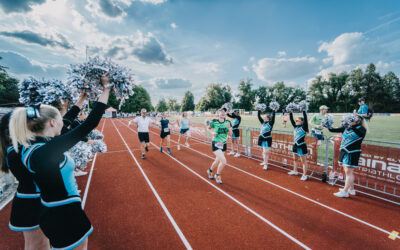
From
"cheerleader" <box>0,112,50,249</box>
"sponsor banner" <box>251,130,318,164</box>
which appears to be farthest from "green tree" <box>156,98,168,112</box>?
"cheerleader" <box>0,112,50,249</box>

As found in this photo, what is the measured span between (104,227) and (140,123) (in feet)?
16.9

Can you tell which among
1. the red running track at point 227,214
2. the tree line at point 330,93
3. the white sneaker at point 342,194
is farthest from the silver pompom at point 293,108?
the tree line at point 330,93

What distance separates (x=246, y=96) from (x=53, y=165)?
77.4 meters

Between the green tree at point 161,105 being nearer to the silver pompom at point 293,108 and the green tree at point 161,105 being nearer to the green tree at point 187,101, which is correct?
the green tree at point 187,101

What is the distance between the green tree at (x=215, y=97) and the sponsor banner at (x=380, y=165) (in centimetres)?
6940

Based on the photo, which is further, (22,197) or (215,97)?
(215,97)

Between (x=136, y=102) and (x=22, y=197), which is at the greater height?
(x=136, y=102)

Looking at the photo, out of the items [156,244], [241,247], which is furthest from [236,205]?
[156,244]

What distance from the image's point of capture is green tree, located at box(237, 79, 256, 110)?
74688 millimetres

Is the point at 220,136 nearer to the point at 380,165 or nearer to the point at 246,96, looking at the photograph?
the point at 380,165

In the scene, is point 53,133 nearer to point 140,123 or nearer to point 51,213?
point 51,213

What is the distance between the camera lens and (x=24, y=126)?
1.33m

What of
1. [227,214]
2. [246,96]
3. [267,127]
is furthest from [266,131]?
[246,96]

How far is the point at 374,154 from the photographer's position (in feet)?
16.2
